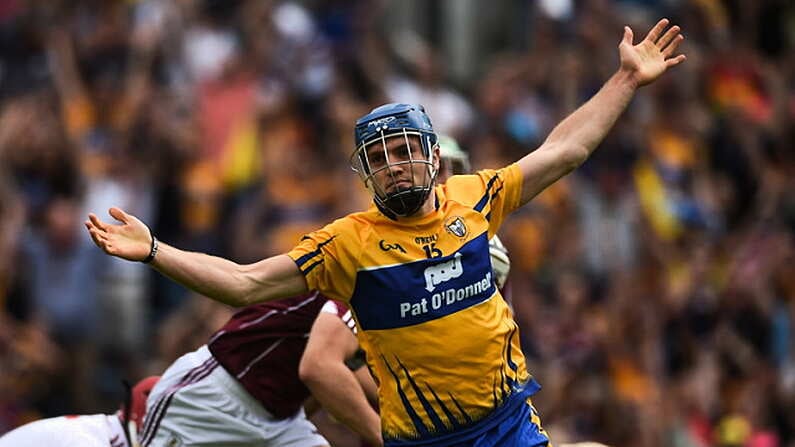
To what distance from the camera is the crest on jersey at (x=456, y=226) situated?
7.26 m

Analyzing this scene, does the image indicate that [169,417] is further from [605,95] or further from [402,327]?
[605,95]

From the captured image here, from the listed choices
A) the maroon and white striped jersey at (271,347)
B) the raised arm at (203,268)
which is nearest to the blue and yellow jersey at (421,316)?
the raised arm at (203,268)

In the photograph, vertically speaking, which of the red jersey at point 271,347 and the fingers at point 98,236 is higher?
the fingers at point 98,236

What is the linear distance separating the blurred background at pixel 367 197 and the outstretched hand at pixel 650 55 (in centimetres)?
396

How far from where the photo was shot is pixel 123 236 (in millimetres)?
6727

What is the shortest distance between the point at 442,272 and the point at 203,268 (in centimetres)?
103

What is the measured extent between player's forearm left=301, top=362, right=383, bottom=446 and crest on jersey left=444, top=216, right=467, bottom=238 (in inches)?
40.2

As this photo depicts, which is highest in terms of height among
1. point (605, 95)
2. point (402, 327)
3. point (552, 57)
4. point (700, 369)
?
point (552, 57)

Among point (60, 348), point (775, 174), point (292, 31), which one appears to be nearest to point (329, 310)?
point (60, 348)

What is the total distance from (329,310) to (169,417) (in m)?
1.01

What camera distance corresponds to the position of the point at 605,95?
25.6ft

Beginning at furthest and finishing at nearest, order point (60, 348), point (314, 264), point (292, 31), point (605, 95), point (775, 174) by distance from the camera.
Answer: point (775, 174)
point (292, 31)
point (60, 348)
point (605, 95)
point (314, 264)

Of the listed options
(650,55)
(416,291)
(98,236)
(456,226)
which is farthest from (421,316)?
(650,55)

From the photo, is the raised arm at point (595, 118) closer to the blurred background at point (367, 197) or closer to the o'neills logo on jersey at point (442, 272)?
the o'neills logo on jersey at point (442, 272)
